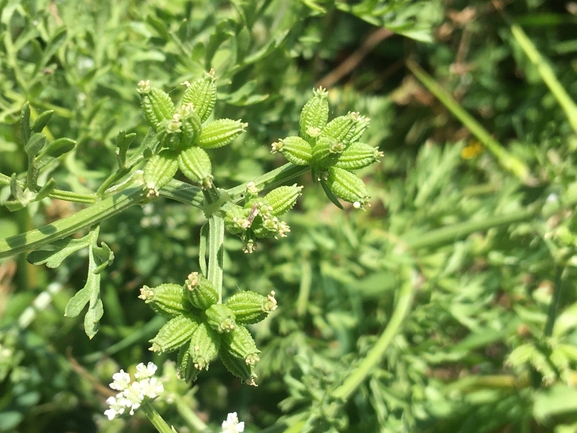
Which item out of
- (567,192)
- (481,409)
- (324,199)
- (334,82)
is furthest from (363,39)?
(481,409)

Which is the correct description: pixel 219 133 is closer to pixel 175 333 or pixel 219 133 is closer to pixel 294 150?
pixel 294 150

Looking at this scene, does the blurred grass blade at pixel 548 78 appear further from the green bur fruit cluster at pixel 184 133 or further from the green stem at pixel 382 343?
the green bur fruit cluster at pixel 184 133

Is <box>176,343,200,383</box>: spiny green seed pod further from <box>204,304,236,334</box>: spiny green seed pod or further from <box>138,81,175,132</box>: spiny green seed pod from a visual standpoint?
<box>138,81,175,132</box>: spiny green seed pod

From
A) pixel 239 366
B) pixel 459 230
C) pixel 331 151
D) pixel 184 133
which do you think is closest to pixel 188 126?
pixel 184 133

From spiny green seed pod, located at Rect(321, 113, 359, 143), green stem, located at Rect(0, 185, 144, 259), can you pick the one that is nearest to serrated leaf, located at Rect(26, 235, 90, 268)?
green stem, located at Rect(0, 185, 144, 259)

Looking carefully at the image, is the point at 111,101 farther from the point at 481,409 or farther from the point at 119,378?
the point at 481,409

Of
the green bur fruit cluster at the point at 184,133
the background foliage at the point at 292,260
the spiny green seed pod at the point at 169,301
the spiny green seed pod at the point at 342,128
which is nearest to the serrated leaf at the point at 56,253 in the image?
the spiny green seed pod at the point at 169,301
